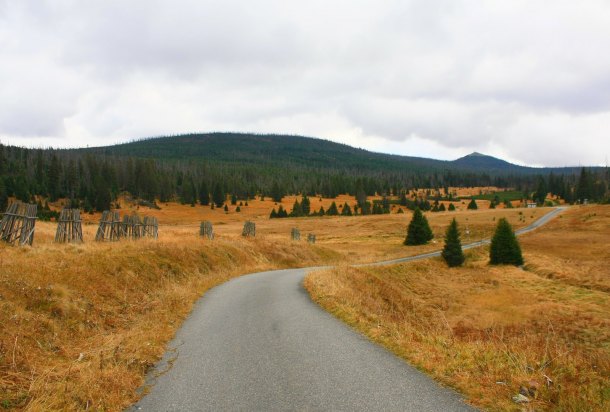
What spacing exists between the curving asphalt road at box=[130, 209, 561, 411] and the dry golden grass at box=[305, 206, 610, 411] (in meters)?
0.71

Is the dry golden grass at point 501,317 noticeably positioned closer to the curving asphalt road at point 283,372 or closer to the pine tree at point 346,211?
the curving asphalt road at point 283,372

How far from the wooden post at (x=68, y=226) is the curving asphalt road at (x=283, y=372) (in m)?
11.9

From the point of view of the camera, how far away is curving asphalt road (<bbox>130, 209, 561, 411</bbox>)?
19.1 ft

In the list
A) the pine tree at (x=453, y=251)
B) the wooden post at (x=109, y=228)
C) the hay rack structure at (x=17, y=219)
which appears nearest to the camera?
the hay rack structure at (x=17, y=219)

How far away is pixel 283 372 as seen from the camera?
23.2ft

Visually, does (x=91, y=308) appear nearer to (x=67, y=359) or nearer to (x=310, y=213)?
(x=67, y=359)

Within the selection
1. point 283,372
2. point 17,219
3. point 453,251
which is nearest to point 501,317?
point 453,251

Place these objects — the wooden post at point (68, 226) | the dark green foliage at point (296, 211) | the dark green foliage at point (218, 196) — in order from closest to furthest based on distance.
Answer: the wooden post at point (68, 226) < the dark green foliage at point (296, 211) < the dark green foliage at point (218, 196)

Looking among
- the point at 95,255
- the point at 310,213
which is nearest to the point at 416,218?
the point at 95,255

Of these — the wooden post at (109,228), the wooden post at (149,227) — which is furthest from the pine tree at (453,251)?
the wooden post at (109,228)

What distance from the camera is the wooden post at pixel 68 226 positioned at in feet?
64.8

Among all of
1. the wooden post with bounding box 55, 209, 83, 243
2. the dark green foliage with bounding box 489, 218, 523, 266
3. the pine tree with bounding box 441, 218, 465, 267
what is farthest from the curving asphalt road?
the dark green foliage with bounding box 489, 218, 523, 266

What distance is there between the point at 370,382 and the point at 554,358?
137 inches

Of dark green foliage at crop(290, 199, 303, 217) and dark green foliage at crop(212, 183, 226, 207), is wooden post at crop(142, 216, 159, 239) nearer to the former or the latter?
dark green foliage at crop(290, 199, 303, 217)
